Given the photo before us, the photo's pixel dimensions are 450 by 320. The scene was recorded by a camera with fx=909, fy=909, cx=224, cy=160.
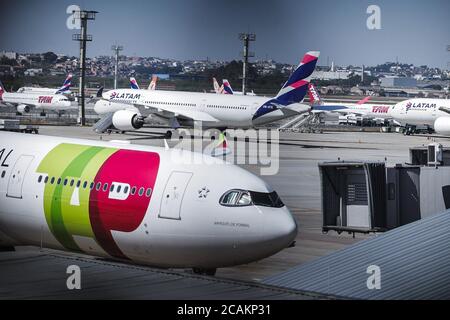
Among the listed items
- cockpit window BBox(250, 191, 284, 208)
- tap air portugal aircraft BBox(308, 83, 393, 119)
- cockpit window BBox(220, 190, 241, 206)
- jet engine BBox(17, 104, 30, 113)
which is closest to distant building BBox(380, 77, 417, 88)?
tap air portugal aircraft BBox(308, 83, 393, 119)

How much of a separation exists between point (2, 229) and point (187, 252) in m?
6.20

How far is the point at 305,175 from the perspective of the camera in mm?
55906

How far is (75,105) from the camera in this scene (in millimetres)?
122625

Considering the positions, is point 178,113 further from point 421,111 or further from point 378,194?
point 378,194

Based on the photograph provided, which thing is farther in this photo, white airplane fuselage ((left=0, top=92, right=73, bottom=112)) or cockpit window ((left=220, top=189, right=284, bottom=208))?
white airplane fuselage ((left=0, top=92, right=73, bottom=112))

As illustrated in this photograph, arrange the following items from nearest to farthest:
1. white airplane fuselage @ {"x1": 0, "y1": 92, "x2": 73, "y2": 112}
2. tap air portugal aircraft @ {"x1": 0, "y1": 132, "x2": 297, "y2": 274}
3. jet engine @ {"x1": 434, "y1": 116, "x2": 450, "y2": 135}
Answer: tap air portugal aircraft @ {"x1": 0, "y1": 132, "x2": 297, "y2": 274}, jet engine @ {"x1": 434, "y1": 116, "x2": 450, "y2": 135}, white airplane fuselage @ {"x1": 0, "y1": 92, "x2": 73, "y2": 112}

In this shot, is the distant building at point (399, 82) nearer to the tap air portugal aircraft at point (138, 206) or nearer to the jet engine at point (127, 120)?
the jet engine at point (127, 120)

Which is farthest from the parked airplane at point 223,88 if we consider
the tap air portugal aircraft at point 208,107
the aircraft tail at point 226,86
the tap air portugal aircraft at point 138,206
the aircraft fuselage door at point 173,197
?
the aircraft fuselage door at point 173,197

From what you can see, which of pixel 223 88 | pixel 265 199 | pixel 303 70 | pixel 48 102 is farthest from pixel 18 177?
pixel 48 102

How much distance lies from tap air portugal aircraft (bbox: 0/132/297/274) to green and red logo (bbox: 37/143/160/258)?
25 millimetres

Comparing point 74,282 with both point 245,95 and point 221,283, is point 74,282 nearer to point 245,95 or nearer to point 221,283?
point 221,283

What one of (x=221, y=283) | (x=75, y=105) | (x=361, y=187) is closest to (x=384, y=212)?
(x=361, y=187)

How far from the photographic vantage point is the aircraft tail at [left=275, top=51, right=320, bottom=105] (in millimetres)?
73100

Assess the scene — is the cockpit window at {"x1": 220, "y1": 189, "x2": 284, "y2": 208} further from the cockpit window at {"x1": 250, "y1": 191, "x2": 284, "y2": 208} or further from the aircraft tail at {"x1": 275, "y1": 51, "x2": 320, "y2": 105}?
the aircraft tail at {"x1": 275, "y1": 51, "x2": 320, "y2": 105}
